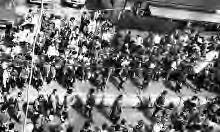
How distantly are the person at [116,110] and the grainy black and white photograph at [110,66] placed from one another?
1.4 inches

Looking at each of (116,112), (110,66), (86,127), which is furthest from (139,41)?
(86,127)

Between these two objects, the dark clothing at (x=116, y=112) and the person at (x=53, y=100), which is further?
the dark clothing at (x=116, y=112)

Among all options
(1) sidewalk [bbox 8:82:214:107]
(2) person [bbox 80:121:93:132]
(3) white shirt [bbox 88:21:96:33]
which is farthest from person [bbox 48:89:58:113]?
(3) white shirt [bbox 88:21:96:33]

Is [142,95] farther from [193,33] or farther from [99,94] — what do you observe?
[193,33]

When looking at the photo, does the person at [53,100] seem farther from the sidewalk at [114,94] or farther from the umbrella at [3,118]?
the umbrella at [3,118]

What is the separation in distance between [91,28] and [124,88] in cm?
272

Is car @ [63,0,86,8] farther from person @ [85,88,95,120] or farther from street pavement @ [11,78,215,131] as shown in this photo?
person @ [85,88,95,120]

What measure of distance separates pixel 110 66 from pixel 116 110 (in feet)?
6.55

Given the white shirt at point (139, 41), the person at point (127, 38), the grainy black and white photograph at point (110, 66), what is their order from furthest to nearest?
the person at point (127, 38) < the white shirt at point (139, 41) < the grainy black and white photograph at point (110, 66)

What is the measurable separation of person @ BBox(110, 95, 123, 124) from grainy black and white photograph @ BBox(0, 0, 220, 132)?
0.04 m

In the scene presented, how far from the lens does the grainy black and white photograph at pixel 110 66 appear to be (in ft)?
53.0

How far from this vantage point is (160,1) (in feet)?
59.1

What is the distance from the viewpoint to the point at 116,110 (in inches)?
659

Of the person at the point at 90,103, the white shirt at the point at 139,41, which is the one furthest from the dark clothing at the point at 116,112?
the white shirt at the point at 139,41
